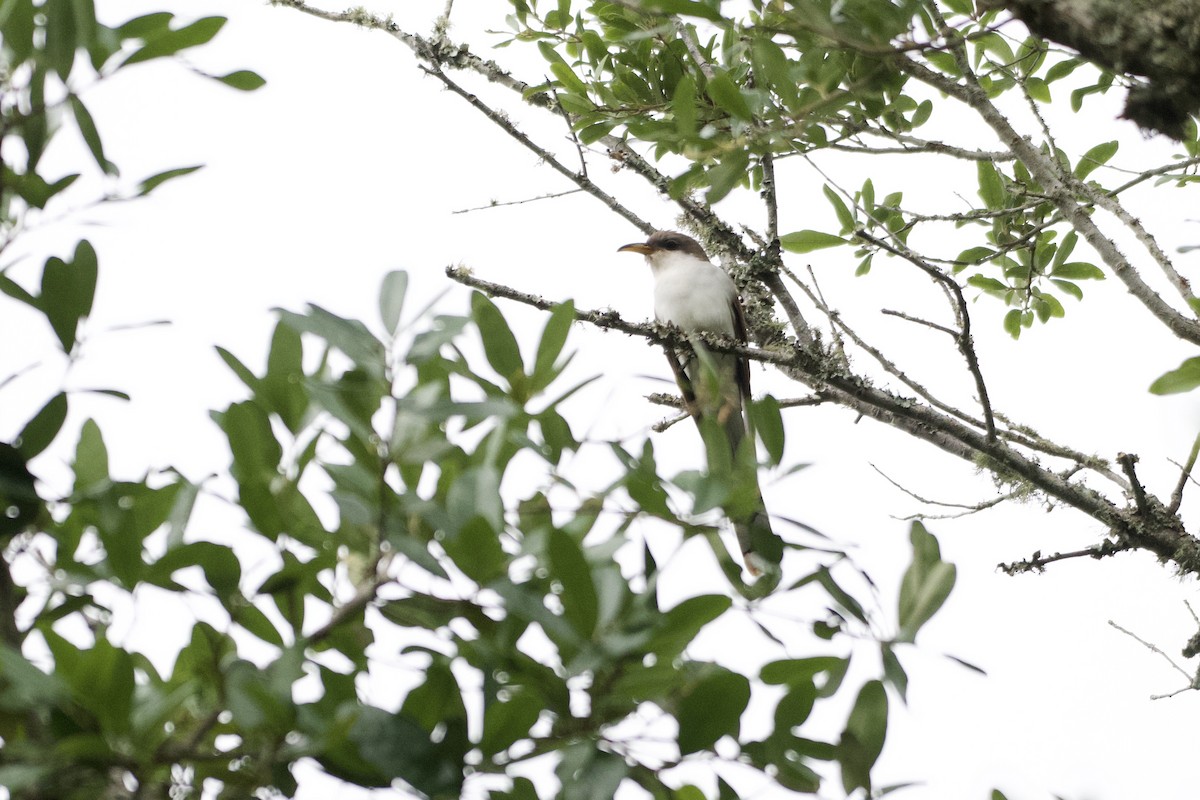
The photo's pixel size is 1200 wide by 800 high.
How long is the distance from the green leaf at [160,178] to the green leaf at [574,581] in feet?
2.23

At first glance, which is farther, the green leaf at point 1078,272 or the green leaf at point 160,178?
the green leaf at point 1078,272

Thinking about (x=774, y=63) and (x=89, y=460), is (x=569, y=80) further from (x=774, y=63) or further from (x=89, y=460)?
(x=89, y=460)

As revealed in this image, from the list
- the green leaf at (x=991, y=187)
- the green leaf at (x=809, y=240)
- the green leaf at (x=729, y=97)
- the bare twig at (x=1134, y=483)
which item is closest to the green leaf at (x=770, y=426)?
the green leaf at (x=729, y=97)

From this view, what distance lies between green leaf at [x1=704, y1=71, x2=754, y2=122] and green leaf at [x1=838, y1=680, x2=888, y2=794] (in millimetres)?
1506

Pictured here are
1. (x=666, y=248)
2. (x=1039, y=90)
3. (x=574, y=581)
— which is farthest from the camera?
(x=666, y=248)

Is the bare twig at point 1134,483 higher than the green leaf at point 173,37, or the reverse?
the bare twig at point 1134,483

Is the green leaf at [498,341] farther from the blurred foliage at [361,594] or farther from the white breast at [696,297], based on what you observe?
the white breast at [696,297]

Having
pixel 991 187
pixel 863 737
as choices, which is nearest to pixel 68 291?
pixel 863 737

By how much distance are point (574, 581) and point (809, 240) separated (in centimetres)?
302

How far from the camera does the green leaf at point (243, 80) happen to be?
159cm

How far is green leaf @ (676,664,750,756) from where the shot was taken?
133 centimetres

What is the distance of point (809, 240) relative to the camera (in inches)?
161

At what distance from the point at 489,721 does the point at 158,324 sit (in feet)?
2.13

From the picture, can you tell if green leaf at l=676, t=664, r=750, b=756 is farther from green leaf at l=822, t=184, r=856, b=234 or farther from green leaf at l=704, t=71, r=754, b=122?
green leaf at l=822, t=184, r=856, b=234
